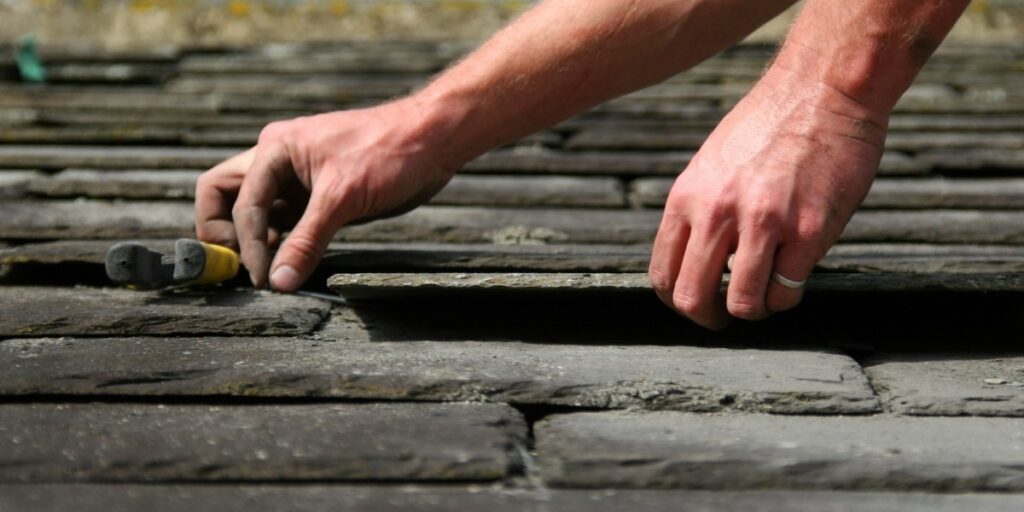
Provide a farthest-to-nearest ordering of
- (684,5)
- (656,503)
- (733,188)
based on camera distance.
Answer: (684,5) → (733,188) → (656,503)

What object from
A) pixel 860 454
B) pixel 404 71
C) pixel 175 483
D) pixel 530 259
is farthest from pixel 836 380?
pixel 404 71

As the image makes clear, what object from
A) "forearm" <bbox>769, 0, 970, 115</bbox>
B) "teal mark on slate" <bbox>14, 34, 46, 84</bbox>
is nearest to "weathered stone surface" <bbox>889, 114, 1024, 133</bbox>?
"forearm" <bbox>769, 0, 970, 115</bbox>

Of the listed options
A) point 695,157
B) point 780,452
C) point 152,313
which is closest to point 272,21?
point 152,313

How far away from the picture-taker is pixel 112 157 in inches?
93.8

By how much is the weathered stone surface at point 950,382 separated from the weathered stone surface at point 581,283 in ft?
0.25

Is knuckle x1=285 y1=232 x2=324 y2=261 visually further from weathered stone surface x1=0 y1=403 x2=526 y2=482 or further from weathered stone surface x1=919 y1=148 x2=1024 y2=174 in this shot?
weathered stone surface x1=919 y1=148 x2=1024 y2=174

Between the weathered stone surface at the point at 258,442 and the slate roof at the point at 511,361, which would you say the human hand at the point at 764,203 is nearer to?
the slate roof at the point at 511,361

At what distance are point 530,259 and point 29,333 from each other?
24.3 inches

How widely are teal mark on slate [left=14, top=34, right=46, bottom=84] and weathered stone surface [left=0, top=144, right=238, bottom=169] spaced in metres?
0.76

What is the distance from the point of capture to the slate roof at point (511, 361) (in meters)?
0.95

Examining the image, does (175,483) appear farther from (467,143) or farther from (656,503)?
(467,143)

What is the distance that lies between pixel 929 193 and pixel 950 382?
102 centimetres

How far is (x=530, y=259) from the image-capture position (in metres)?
1.58

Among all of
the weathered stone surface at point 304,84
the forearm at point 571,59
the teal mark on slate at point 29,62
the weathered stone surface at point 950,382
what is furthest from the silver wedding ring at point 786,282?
the teal mark on slate at point 29,62
